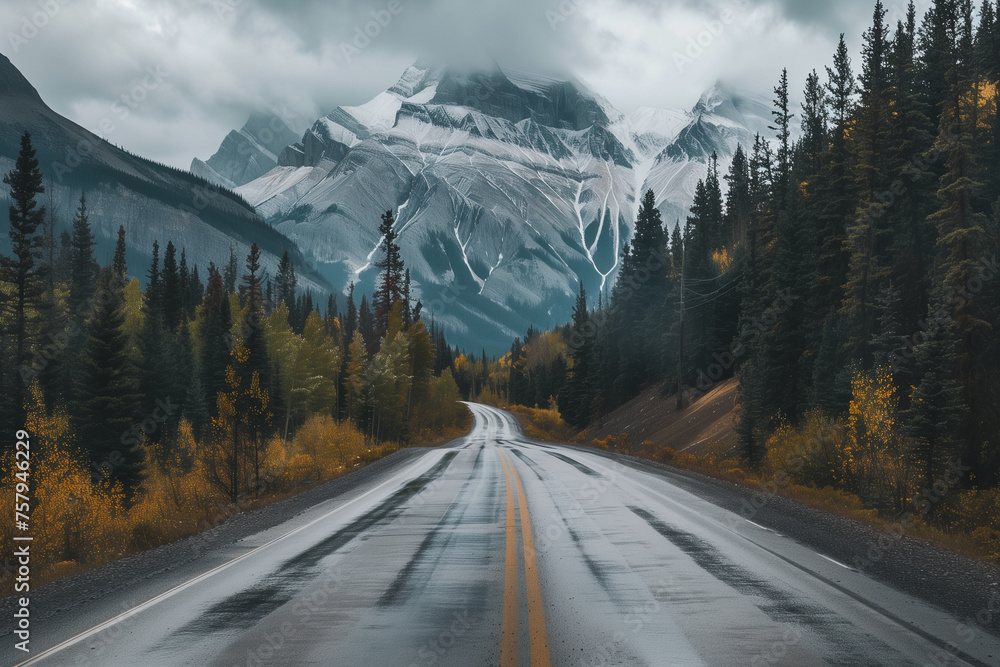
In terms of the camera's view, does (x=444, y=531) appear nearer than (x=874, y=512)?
Yes

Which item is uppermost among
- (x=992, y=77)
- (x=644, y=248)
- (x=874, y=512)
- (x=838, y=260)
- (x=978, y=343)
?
(x=992, y=77)

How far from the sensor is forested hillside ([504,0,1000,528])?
20.6 meters

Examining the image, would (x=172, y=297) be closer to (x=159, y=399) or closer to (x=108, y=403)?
(x=159, y=399)

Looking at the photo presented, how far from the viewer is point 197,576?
26.8ft

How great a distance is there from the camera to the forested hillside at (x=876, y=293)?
20578 millimetres

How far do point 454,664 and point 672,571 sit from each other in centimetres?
392

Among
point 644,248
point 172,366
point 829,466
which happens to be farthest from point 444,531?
point 644,248

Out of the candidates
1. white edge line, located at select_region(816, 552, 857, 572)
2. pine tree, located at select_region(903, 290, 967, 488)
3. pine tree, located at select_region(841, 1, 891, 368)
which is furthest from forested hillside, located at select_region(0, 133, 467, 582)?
pine tree, located at select_region(841, 1, 891, 368)

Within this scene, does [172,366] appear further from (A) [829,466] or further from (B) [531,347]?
(B) [531,347]

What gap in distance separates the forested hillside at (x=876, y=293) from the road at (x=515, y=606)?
9893 millimetres

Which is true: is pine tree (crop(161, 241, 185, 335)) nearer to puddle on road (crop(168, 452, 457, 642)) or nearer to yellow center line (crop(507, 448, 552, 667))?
puddle on road (crop(168, 452, 457, 642))

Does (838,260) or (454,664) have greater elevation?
(838,260)

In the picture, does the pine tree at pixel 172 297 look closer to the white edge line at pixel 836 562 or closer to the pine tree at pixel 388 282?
the pine tree at pixel 388 282

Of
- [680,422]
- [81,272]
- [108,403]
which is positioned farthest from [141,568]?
[81,272]
